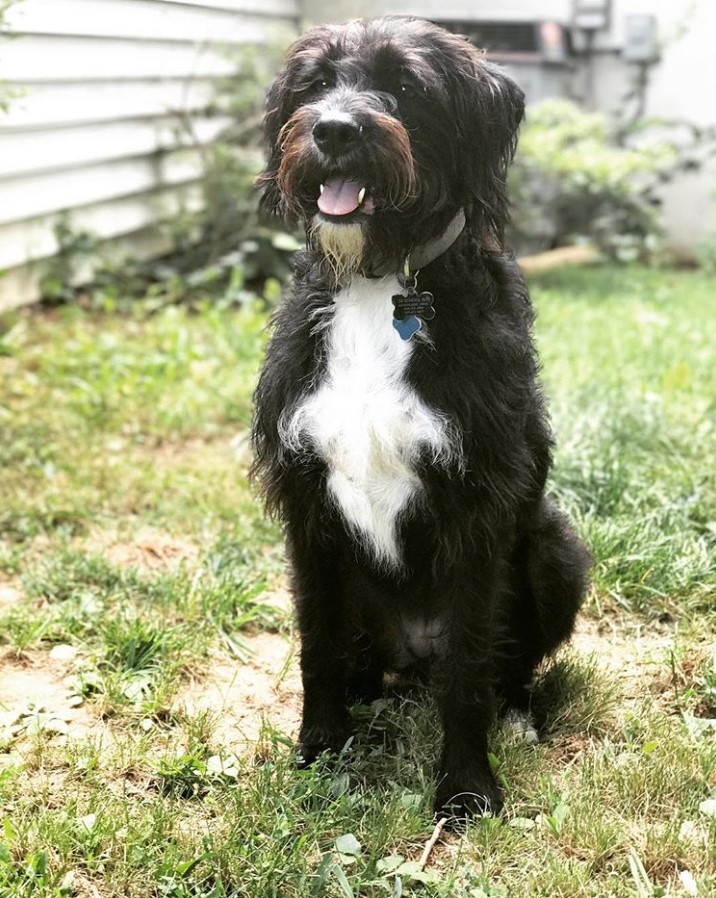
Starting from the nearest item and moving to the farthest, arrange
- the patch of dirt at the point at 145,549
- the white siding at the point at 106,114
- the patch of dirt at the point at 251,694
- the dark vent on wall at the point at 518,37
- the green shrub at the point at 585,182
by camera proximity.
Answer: the patch of dirt at the point at 251,694 < the patch of dirt at the point at 145,549 < the white siding at the point at 106,114 < the green shrub at the point at 585,182 < the dark vent on wall at the point at 518,37

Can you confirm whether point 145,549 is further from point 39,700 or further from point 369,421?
point 369,421

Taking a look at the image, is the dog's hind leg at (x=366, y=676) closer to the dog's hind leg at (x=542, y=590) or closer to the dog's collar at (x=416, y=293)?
the dog's hind leg at (x=542, y=590)

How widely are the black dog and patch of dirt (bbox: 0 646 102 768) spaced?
2.43 feet

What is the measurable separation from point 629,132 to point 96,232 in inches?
202

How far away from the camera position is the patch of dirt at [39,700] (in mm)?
2742

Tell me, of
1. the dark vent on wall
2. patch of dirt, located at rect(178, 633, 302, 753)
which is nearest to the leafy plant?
the dark vent on wall

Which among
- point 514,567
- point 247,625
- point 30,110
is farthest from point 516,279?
point 30,110

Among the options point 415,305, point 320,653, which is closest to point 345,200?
point 415,305

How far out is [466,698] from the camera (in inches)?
→ 99.0

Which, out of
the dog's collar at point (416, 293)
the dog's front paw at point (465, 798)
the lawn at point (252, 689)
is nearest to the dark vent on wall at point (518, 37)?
the lawn at point (252, 689)

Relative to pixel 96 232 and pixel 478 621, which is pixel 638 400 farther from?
pixel 96 232

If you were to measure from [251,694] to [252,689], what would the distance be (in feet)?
0.09

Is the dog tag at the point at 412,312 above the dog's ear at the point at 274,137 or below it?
below

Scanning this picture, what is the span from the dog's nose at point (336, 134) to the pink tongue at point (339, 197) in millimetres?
82
